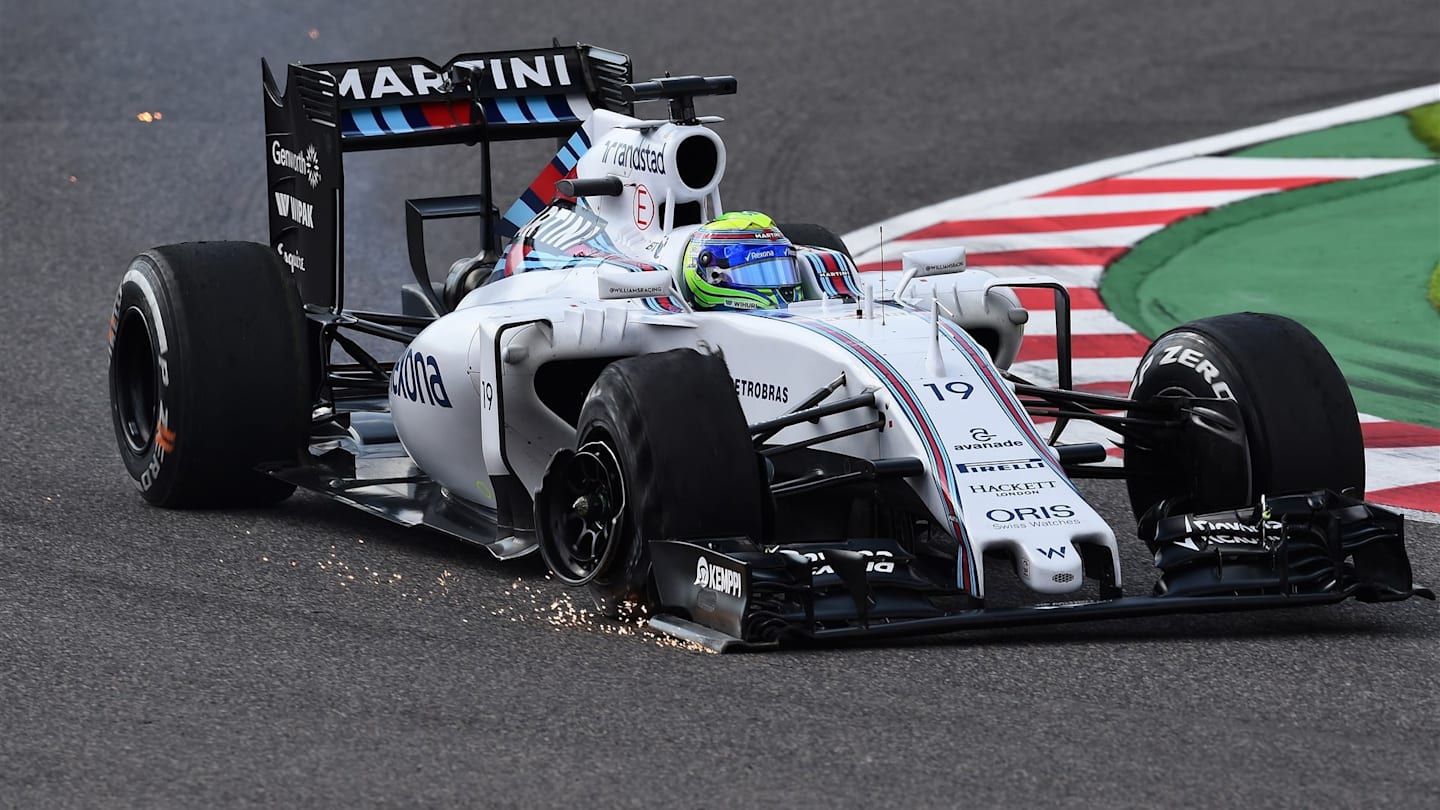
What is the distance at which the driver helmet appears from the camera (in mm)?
7516

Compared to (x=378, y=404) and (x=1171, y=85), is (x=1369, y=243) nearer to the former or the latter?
(x=1171, y=85)

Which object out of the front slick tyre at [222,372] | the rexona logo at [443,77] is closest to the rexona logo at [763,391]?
the front slick tyre at [222,372]

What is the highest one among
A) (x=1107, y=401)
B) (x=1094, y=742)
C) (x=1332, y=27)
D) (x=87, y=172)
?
(x=1332, y=27)

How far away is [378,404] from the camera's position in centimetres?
910

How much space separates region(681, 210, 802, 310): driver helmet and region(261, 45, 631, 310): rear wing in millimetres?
1970

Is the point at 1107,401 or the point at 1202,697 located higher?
the point at 1107,401

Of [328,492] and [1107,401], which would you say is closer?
[1107,401]

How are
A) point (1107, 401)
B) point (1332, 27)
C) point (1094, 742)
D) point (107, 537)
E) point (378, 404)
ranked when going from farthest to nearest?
point (1332, 27) < point (378, 404) < point (107, 537) < point (1107, 401) < point (1094, 742)

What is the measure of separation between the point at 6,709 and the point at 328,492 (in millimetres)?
2365

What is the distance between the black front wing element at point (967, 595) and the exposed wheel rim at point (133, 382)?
10.8 feet

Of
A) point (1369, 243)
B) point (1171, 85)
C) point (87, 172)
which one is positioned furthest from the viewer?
point (1171, 85)

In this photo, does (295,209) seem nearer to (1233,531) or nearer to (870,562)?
(870,562)

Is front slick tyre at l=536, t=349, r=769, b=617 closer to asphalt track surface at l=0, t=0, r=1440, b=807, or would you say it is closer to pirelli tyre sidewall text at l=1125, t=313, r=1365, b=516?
asphalt track surface at l=0, t=0, r=1440, b=807

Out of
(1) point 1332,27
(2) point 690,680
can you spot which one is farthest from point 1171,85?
(2) point 690,680
